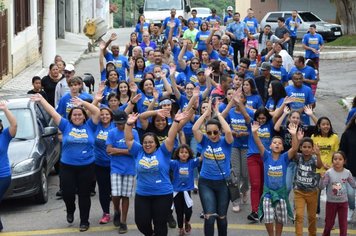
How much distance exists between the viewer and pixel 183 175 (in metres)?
10.8

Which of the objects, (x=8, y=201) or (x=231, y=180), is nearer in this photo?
(x=231, y=180)

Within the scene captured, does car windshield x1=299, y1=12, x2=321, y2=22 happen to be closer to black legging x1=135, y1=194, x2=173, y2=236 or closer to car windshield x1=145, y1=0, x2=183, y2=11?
car windshield x1=145, y1=0, x2=183, y2=11

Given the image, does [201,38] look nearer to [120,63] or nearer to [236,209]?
[120,63]

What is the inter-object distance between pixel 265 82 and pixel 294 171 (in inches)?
178

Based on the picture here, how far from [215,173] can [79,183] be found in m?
2.01

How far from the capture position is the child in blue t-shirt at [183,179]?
10.7m

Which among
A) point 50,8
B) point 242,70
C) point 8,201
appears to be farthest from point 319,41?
point 8,201

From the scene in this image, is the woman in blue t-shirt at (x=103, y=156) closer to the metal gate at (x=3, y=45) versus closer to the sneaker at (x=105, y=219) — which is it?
the sneaker at (x=105, y=219)

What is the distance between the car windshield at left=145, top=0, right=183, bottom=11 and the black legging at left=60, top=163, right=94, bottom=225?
24.8m

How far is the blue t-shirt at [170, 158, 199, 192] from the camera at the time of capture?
10.8 meters

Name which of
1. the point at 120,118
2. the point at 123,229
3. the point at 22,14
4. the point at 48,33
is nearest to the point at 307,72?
the point at 120,118

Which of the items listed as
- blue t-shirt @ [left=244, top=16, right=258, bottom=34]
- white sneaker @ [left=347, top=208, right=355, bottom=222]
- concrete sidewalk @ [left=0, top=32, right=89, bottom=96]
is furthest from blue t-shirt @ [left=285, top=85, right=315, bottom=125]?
blue t-shirt @ [left=244, top=16, right=258, bottom=34]

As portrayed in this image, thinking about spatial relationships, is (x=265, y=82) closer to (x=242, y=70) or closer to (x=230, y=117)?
(x=242, y=70)

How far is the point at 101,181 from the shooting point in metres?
11.7
